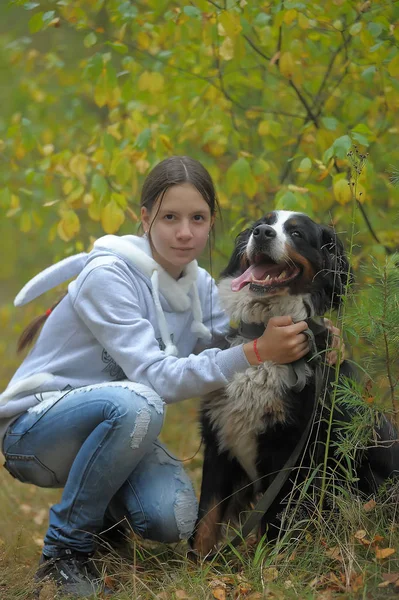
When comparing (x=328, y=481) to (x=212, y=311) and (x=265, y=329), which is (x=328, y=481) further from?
(x=212, y=311)

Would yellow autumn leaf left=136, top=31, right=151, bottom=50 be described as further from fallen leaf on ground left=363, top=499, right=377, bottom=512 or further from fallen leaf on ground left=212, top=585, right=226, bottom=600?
fallen leaf on ground left=212, top=585, right=226, bottom=600

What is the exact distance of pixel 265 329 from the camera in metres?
2.46

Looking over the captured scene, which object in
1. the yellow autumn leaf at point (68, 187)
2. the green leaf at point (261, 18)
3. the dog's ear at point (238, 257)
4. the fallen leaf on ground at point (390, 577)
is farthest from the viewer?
the yellow autumn leaf at point (68, 187)

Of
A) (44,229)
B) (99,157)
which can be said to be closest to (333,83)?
(99,157)

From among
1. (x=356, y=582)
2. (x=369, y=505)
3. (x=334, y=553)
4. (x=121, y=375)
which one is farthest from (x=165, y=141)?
(x=356, y=582)

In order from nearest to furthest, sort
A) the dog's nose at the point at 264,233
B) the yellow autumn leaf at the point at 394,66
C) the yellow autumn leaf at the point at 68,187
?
the dog's nose at the point at 264,233
the yellow autumn leaf at the point at 394,66
the yellow autumn leaf at the point at 68,187

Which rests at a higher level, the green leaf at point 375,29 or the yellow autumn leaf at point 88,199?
the green leaf at point 375,29

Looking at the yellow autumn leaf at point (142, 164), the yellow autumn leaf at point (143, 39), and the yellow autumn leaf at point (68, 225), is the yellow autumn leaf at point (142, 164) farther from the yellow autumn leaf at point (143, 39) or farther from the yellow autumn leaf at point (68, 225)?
the yellow autumn leaf at point (143, 39)

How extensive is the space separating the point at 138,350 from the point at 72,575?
73 centimetres

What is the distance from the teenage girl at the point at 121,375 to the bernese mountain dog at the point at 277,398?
9cm

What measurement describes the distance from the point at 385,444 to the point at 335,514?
0.32 metres

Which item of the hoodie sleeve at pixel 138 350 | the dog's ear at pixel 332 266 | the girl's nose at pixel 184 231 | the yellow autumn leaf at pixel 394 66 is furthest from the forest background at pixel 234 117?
the hoodie sleeve at pixel 138 350

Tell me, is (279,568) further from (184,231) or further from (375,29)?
(375,29)

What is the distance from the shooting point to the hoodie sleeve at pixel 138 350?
7.61 feet
